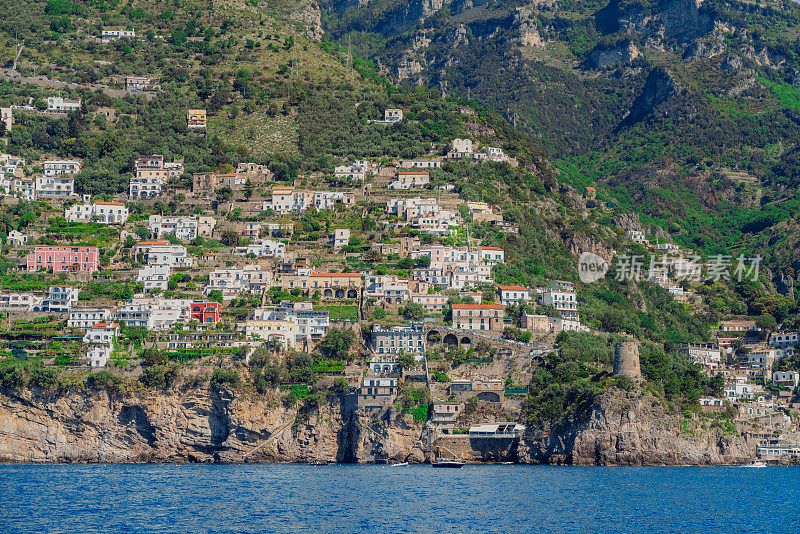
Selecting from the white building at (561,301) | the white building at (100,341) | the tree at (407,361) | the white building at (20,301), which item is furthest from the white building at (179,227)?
the white building at (561,301)

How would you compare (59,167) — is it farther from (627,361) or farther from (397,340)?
(627,361)

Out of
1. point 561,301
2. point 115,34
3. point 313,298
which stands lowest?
point 313,298

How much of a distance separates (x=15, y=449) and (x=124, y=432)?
772 centimetres

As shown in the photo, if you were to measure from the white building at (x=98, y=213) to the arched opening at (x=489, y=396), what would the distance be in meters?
43.6

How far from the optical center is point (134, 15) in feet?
518

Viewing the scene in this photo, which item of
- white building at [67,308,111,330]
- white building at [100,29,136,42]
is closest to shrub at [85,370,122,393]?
white building at [67,308,111,330]

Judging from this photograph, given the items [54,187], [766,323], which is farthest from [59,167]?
[766,323]

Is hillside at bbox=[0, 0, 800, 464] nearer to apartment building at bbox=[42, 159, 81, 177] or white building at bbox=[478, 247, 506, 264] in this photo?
white building at bbox=[478, 247, 506, 264]

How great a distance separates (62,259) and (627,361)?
4955 cm

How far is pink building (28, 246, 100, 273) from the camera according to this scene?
10106 cm

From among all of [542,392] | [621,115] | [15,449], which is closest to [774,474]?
[542,392]

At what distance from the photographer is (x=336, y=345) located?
89375 mm

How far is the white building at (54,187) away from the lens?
115500 millimetres

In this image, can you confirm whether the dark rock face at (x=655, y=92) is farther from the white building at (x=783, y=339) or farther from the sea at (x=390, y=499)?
the sea at (x=390, y=499)
